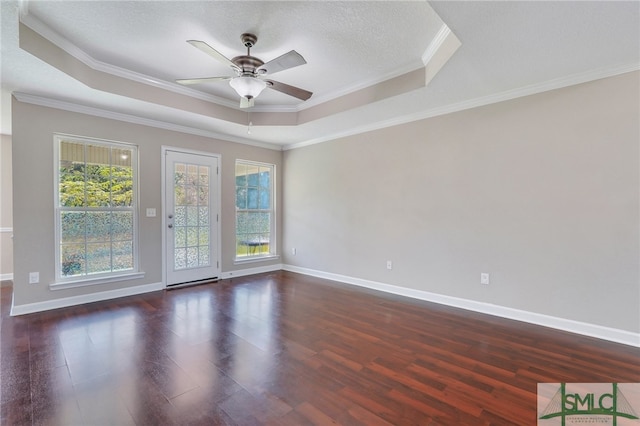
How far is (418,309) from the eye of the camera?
354 cm

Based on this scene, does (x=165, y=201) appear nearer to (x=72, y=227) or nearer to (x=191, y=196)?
(x=191, y=196)

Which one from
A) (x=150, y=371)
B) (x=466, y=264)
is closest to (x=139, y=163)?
(x=150, y=371)

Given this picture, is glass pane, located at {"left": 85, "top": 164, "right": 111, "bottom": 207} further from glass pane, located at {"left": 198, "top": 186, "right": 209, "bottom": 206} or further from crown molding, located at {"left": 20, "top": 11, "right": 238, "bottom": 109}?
crown molding, located at {"left": 20, "top": 11, "right": 238, "bottom": 109}

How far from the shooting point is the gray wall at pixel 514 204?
269 cm

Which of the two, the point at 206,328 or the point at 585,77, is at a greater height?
the point at 585,77

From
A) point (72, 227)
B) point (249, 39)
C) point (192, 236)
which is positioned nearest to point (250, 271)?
point (192, 236)

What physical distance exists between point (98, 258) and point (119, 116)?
193 cm

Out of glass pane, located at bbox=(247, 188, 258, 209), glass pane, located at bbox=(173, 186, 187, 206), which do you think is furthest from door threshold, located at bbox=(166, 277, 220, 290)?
glass pane, located at bbox=(247, 188, 258, 209)

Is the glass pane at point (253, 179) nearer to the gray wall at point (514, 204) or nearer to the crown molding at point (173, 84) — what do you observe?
the crown molding at point (173, 84)

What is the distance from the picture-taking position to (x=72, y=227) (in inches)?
147

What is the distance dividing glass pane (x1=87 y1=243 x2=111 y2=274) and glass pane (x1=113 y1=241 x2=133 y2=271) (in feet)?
0.22

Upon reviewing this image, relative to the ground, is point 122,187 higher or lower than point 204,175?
lower

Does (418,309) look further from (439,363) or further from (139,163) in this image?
(139,163)

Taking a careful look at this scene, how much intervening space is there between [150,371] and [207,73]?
9.83ft
